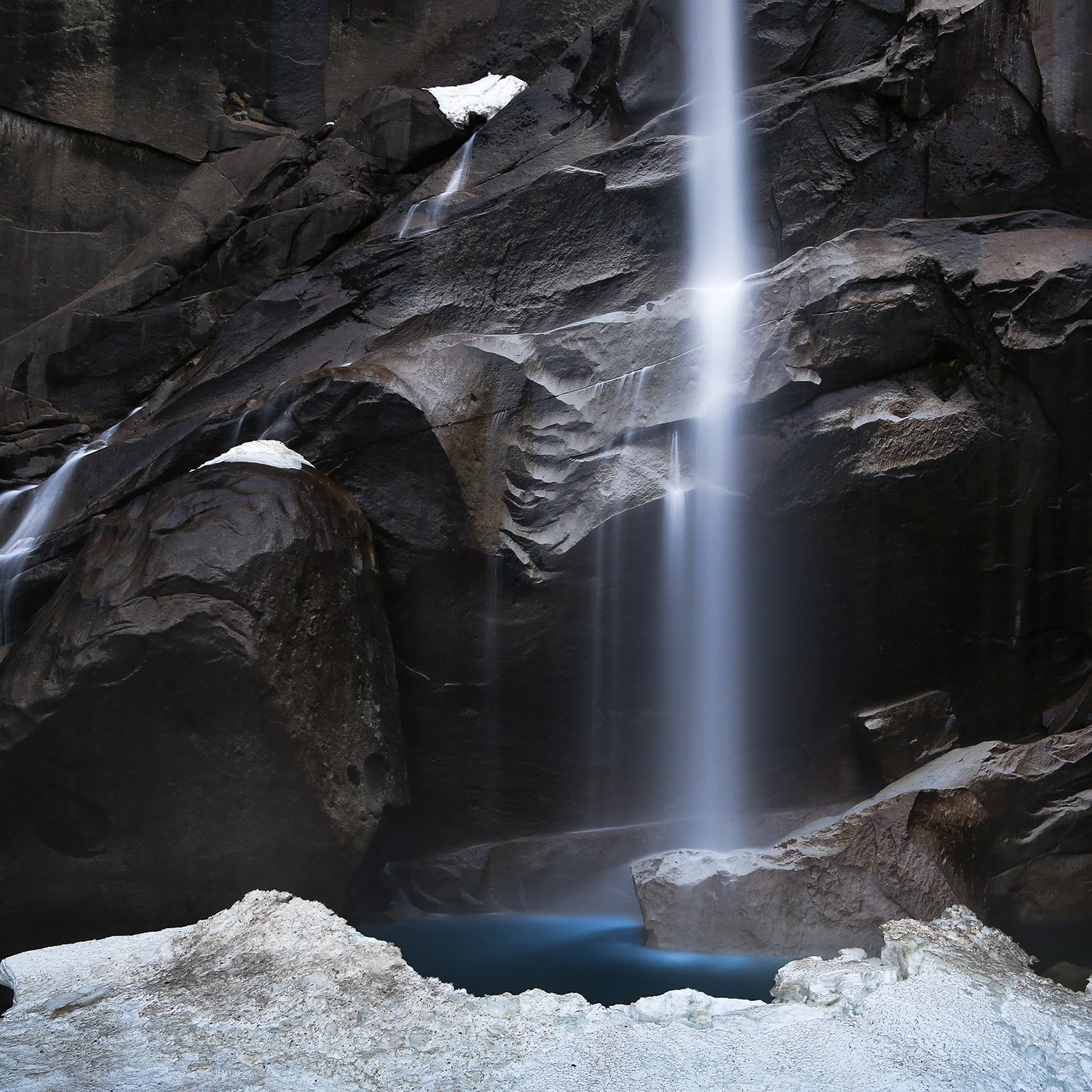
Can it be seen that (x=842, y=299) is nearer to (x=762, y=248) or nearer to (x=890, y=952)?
(x=762, y=248)

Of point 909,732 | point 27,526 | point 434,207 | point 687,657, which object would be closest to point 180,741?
point 687,657

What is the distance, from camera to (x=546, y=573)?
614cm

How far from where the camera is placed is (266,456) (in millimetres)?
5965

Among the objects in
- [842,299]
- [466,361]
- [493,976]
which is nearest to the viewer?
[493,976]

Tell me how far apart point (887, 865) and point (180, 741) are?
11.2 ft

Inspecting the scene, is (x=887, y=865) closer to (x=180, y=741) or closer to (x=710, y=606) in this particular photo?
(x=710, y=606)

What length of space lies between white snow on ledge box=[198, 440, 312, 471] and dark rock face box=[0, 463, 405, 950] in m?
0.44

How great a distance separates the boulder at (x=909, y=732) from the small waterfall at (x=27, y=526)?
504 cm

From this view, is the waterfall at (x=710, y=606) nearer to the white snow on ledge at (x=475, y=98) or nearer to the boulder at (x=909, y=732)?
the boulder at (x=909, y=732)

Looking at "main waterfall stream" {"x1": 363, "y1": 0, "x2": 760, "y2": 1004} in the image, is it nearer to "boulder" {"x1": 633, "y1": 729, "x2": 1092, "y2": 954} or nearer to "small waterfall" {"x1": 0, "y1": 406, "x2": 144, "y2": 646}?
"boulder" {"x1": 633, "y1": 729, "x2": 1092, "y2": 954}

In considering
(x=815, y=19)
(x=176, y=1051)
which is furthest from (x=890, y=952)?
(x=815, y=19)

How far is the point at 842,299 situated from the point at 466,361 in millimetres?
2290

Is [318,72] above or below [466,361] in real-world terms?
above

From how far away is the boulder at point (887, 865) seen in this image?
4773 mm
